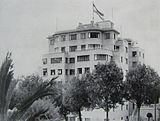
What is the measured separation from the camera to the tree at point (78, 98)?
11.3 feet

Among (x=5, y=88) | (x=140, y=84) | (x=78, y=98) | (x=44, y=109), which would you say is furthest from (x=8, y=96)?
(x=78, y=98)

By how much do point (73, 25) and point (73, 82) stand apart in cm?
98

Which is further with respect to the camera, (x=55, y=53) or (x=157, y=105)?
(x=55, y=53)

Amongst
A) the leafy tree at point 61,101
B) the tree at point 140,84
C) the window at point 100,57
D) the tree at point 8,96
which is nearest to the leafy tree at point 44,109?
the leafy tree at point 61,101

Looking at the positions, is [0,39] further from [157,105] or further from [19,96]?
[157,105]

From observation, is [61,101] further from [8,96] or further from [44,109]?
[8,96]

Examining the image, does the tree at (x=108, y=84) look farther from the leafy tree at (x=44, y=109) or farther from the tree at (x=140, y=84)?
the leafy tree at (x=44, y=109)

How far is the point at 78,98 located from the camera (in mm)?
3570

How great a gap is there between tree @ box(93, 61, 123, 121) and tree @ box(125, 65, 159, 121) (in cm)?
20

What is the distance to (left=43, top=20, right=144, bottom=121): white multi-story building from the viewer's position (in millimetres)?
2741

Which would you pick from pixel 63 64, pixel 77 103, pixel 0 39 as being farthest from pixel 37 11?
pixel 77 103

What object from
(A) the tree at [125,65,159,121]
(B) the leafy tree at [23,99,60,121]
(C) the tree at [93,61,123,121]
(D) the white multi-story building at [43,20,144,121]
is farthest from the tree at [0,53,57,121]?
(C) the tree at [93,61,123,121]

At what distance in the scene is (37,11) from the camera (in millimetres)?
2338

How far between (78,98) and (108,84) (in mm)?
401
